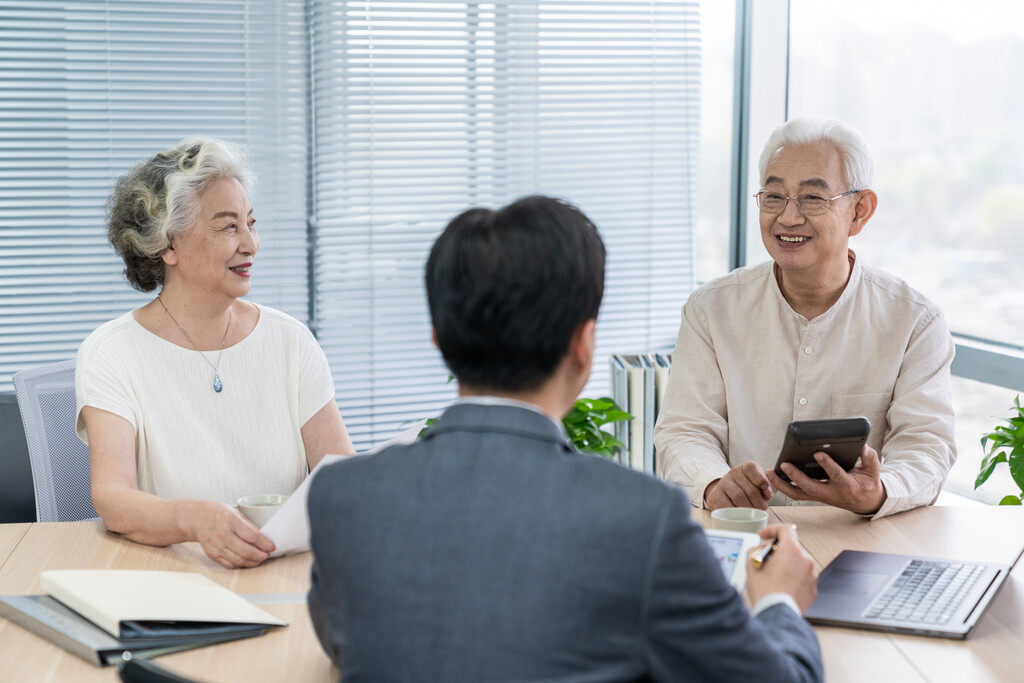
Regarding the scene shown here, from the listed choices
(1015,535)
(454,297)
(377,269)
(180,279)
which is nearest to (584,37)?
(377,269)

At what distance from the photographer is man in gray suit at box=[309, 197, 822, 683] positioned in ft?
2.91

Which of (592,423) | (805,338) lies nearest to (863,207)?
(805,338)

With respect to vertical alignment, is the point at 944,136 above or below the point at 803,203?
above

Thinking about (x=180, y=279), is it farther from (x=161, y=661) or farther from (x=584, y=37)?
(x=584, y=37)

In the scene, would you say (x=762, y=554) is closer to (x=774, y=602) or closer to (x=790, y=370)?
(x=774, y=602)

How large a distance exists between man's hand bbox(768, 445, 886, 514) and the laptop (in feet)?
0.57

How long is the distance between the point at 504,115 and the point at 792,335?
171cm

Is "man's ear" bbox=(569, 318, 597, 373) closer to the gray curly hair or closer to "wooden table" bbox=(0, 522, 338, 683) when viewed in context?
"wooden table" bbox=(0, 522, 338, 683)

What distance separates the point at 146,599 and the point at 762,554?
83cm

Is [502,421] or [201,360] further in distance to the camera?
[201,360]

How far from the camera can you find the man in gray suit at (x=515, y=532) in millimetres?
887

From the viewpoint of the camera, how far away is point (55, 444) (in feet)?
7.25

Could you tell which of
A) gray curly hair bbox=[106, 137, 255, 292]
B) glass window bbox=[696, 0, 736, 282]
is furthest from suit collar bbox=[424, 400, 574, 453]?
glass window bbox=[696, 0, 736, 282]

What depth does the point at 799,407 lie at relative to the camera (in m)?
2.25
